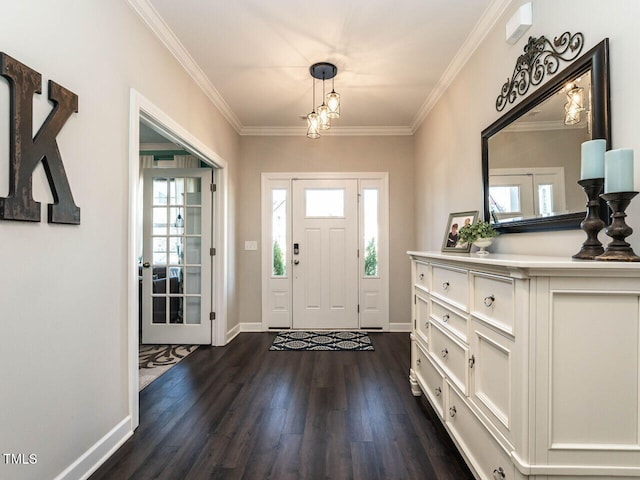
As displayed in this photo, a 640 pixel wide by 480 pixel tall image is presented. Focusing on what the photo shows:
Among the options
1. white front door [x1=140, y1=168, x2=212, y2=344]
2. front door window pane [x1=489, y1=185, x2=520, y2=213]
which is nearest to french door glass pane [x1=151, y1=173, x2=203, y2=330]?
white front door [x1=140, y1=168, x2=212, y2=344]

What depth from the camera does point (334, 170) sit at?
4562mm

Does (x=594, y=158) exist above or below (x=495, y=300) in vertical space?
above

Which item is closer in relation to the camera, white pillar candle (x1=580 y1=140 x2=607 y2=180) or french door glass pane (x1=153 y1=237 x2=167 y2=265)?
white pillar candle (x1=580 y1=140 x2=607 y2=180)

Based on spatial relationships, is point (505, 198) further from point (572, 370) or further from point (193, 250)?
point (193, 250)

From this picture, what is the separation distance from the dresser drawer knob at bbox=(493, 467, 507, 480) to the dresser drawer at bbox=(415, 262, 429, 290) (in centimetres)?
112

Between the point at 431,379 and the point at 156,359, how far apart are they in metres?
2.63

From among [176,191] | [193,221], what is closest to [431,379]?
[193,221]

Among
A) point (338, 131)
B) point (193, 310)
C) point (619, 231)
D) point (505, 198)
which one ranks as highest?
point (338, 131)

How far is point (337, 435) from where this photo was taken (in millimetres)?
2051

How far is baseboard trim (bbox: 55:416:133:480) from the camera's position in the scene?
1.60m

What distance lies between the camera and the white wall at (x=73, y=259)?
1.33 metres

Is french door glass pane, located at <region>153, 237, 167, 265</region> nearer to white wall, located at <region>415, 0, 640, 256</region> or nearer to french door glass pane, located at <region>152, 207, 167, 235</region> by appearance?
french door glass pane, located at <region>152, 207, 167, 235</region>

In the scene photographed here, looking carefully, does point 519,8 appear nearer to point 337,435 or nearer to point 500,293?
point 500,293

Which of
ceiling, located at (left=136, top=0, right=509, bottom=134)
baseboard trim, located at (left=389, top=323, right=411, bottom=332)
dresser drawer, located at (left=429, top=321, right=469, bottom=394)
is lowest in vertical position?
baseboard trim, located at (left=389, top=323, right=411, bottom=332)
